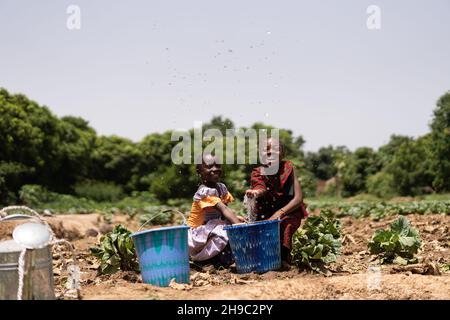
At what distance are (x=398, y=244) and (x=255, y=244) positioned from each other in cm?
A: 181

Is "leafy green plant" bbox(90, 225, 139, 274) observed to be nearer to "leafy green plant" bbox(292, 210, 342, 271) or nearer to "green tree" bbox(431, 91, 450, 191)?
"leafy green plant" bbox(292, 210, 342, 271)

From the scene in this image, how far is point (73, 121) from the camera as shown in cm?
4691

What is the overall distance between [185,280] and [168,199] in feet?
63.7

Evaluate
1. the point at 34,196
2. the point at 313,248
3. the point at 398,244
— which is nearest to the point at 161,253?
the point at 313,248

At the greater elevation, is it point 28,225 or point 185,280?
point 28,225

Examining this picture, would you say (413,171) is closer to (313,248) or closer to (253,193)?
(313,248)

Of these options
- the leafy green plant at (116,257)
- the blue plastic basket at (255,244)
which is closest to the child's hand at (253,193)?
the blue plastic basket at (255,244)

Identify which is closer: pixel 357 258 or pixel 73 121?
pixel 357 258

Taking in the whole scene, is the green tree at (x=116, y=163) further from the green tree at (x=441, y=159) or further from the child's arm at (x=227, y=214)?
the child's arm at (x=227, y=214)

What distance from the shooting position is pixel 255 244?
16.0 feet

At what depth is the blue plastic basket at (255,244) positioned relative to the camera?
4.87m

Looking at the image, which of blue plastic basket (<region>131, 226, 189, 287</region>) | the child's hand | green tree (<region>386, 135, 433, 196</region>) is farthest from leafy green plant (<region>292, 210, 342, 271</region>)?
green tree (<region>386, 135, 433, 196</region>)

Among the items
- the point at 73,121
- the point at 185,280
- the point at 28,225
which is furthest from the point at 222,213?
the point at 73,121
